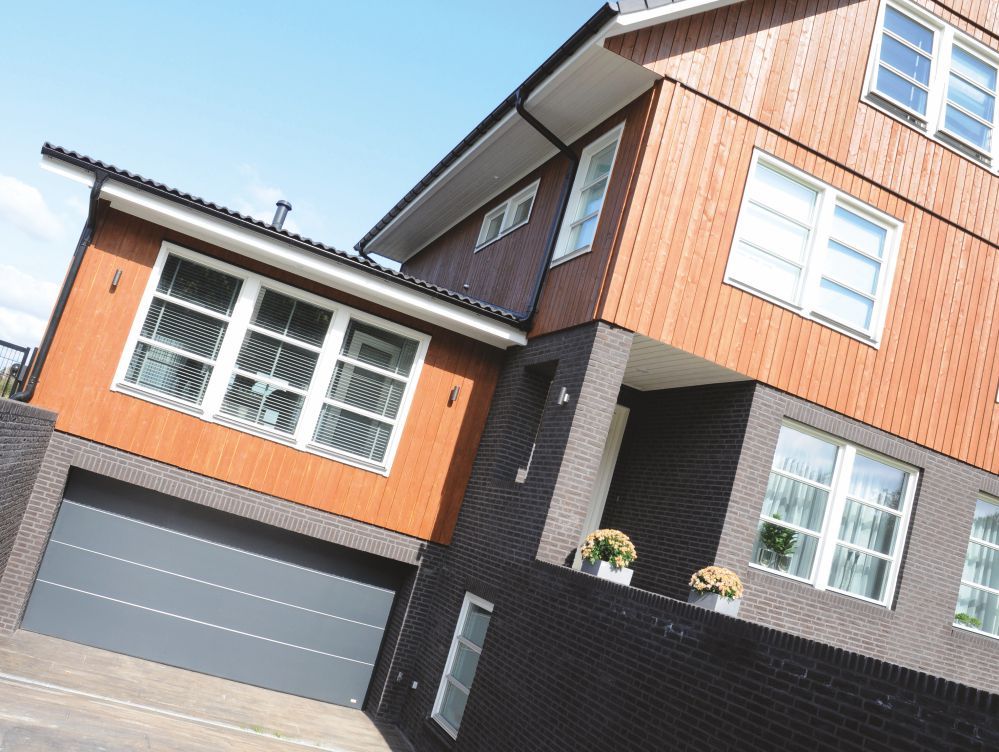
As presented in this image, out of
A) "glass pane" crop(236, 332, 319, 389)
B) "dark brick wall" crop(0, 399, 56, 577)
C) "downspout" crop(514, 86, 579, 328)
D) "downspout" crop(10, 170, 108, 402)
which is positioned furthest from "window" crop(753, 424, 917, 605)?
"downspout" crop(10, 170, 108, 402)

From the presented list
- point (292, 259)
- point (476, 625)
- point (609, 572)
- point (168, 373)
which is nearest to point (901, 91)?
point (609, 572)

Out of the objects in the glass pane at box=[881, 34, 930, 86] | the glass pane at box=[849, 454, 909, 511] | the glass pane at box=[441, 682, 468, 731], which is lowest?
the glass pane at box=[441, 682, 468, 731]

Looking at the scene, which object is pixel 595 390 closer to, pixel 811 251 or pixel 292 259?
pixel 811 251

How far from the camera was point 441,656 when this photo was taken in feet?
33.2

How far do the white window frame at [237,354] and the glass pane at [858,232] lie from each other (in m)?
5.21

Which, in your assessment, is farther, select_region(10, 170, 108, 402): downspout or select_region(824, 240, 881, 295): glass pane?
select_region(824, 240, 881, 295): glass pane

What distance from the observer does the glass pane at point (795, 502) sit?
952 centimetres

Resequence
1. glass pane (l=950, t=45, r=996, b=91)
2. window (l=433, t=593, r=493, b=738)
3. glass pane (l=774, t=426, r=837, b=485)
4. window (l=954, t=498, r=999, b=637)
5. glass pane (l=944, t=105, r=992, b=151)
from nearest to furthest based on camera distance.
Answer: window (l=433, t=593, r=493, b=738)
glass pane (l=774, t=426, r=837, b=485)
window (l=954, t=498, r=999, b=637)
glass pane (l=944, t=105, r=992, b=151)
glass pane (l=950, t=45, r=996, b=91)

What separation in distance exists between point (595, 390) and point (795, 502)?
2.73m

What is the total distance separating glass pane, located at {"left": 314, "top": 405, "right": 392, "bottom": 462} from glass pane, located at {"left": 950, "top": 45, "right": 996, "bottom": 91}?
8.90 m

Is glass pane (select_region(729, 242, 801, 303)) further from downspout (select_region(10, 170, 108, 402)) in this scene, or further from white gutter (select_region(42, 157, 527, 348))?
downspout (select_region(10, 170, 108, 402))

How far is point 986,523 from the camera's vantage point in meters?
10.9

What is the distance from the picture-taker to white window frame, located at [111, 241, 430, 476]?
9.96 metres

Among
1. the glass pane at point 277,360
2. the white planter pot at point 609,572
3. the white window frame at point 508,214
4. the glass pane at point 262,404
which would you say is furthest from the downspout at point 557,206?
the white planter pot at point 609,572
